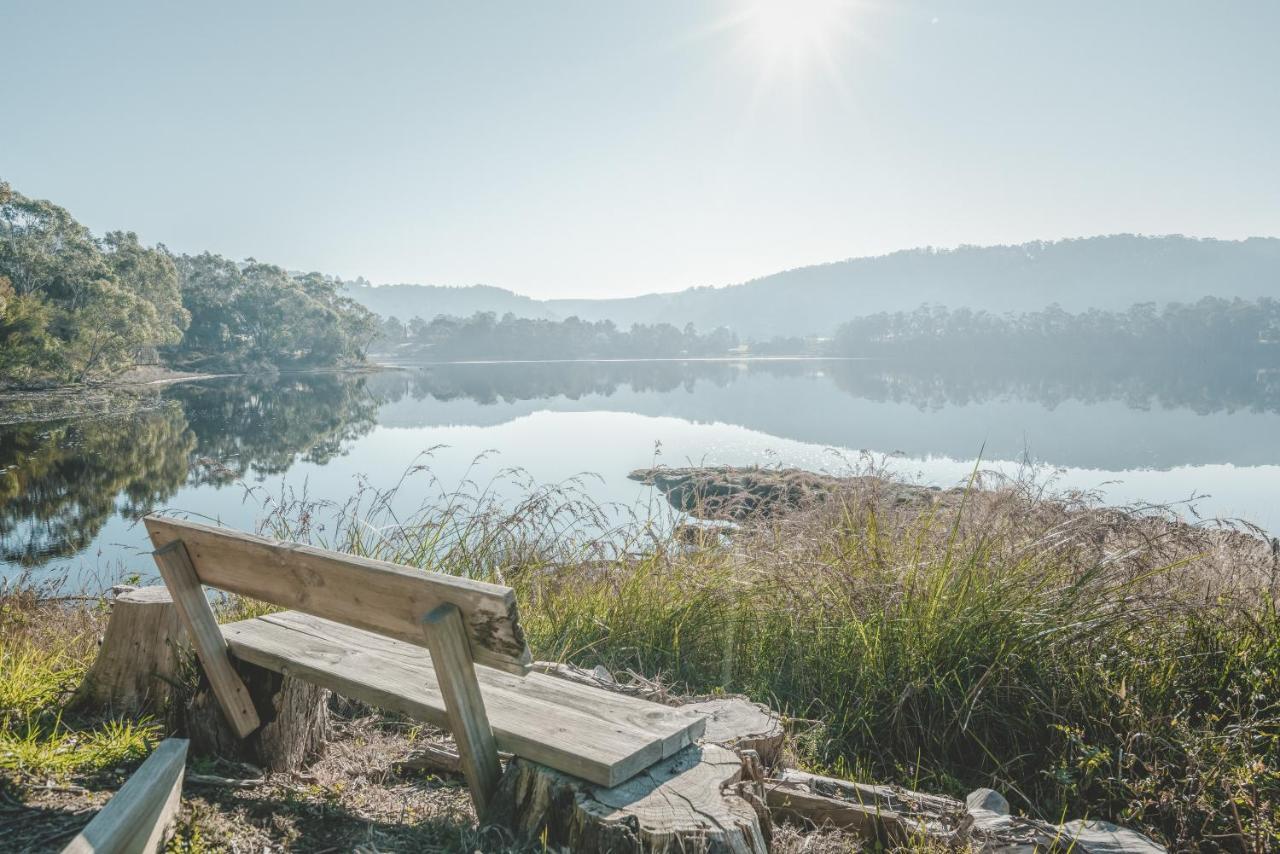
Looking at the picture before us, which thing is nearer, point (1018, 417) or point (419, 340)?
point (1018, 417)

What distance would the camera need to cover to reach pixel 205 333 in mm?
65562

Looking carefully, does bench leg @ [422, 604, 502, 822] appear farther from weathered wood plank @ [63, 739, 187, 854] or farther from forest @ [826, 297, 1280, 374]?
forest @ [826, 297, 1280, 374]

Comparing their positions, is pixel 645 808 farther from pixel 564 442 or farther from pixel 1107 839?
pixel 564 442

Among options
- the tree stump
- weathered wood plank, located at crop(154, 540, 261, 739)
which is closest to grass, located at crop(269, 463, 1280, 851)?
the tree stump

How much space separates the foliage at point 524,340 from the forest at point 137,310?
3410 cm

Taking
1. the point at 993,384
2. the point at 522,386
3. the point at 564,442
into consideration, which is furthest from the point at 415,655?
the point at 993,384

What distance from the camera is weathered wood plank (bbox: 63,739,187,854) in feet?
5.36

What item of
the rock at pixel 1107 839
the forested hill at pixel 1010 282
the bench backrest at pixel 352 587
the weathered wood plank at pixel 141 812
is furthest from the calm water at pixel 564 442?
the forested hill at pixel 1010 282

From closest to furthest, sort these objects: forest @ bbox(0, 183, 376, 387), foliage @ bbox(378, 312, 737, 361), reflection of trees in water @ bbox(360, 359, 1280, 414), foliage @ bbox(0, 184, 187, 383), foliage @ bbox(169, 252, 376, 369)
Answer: foliage @ bbox(0, 184, 187, 383) → forest @ bbox(0, 183, 376, 387) → reflection of trees in water @ bbox(360, 359, 1280, 414) → foliage @ bbox(169, 252, 376, 369) → foliage @ bbox(378, 312, 737, 361)

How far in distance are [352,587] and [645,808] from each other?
94 centimetres

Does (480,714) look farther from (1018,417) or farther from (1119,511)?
(1018,417)

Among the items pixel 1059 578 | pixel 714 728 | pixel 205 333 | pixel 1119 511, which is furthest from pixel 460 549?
pixel 205 333

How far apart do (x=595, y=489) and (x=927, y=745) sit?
48.5 ft

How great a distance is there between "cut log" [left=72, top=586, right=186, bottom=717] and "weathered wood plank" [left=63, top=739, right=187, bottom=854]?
36.3 inches
